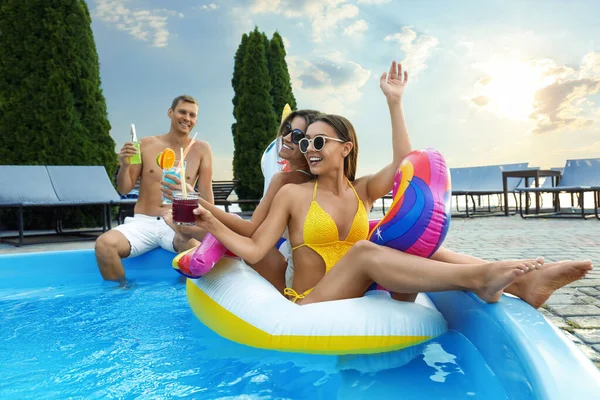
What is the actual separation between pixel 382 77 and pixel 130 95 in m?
12.2

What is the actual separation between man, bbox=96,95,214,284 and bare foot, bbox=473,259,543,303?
9.05ft

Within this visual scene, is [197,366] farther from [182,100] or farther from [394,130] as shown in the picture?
[182,100]

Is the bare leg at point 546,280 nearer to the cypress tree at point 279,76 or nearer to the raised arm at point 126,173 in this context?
the raised arm at point 126,173

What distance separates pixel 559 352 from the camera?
1.68 m

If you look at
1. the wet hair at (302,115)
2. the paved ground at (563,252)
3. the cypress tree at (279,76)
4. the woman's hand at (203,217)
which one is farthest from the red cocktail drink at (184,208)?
the cypress tree at (279,76)

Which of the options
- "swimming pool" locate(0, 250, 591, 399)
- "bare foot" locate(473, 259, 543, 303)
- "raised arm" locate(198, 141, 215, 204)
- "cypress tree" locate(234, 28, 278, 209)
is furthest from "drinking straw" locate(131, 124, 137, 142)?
"cypress tree" locate(234, 28, 278, 209)

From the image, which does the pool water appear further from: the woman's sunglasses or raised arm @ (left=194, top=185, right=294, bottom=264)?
the woman's sunglasses

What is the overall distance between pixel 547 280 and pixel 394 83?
133 centimetres

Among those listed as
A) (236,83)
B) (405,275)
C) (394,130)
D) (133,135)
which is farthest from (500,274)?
(236,83)

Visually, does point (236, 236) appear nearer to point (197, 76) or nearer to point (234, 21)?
point (197, 76)

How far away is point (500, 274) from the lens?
202 centimetres

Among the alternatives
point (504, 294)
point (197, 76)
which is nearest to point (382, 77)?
Result: point (504, 294)

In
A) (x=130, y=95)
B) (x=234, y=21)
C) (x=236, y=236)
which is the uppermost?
(x=234, y=21)

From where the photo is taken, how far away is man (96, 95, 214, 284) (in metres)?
4.33
